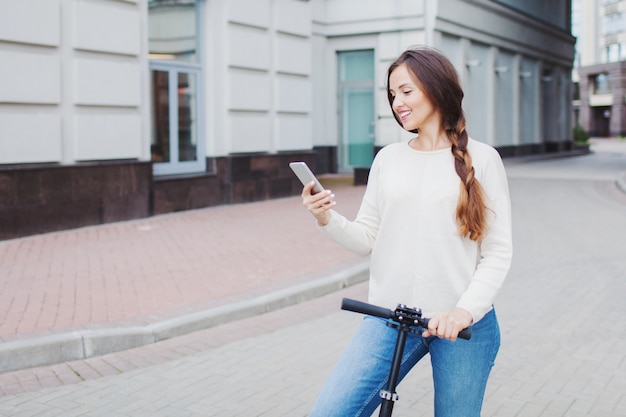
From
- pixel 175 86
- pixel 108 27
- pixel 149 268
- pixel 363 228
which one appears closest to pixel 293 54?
pixel 175 86

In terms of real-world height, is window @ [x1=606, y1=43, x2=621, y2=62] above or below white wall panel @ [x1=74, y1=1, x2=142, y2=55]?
above

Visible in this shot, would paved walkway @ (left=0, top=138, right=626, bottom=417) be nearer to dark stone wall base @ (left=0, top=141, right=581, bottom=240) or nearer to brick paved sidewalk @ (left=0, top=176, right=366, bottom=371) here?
brick paved sidewalk @ (left=0, top=176, right=366, bottom=371)

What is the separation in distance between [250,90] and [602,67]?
66668 millimetres

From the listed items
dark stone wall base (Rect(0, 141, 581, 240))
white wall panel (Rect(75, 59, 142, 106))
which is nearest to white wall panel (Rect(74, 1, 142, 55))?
white wall panel (Rect(75, 59, 142, 106))

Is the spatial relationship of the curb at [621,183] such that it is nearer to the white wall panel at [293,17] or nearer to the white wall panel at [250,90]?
the white wall panel at [293,17]

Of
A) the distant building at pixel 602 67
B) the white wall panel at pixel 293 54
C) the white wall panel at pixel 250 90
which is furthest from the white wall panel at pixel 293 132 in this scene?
the distant building at pixel 602 67

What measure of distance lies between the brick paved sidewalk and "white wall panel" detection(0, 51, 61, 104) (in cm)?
184

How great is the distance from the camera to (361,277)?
8.66m

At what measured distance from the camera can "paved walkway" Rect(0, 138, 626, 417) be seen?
16.3 ft

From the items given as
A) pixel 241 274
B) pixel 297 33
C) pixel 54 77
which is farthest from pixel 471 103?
pixel 241 274

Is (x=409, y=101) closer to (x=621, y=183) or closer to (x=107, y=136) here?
(x=107, y=136)

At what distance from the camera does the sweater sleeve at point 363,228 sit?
287cm

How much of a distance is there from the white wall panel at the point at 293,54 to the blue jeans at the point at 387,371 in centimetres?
1353

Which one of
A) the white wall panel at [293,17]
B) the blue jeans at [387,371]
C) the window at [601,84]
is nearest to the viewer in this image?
the blue jeans at [387,371]
